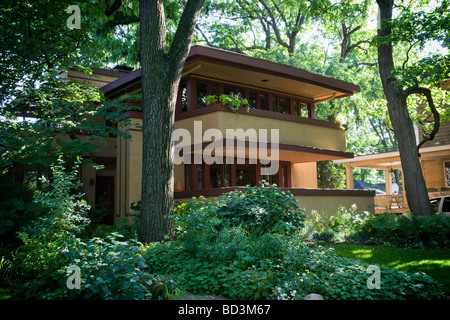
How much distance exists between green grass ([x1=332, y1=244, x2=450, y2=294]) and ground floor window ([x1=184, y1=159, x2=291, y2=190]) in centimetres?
692

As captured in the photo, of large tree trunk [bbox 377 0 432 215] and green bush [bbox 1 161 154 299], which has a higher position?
large tree trunk [bbox 377 0 432 215]

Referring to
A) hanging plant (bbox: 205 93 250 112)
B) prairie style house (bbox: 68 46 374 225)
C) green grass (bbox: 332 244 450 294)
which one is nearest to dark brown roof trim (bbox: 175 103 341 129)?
prairie style house (bbox: 68 46 374 225)

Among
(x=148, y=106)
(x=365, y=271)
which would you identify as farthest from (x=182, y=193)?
(x=365, y=271)

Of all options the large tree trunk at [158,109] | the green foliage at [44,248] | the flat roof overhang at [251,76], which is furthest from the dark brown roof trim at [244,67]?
the green foliage at [44,248]

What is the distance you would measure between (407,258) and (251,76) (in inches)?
394

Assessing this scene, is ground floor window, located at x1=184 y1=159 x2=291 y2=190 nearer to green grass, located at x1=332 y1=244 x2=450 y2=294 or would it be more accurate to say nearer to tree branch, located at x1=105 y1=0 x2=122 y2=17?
tree branch, located at x1=105 y1=0 x2=122 y2=17

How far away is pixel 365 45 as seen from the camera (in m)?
32.6

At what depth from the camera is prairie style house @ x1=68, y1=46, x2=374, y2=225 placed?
47.7 feet

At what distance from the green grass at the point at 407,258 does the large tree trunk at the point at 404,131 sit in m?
4.54

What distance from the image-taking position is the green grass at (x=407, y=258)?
7.84 meters

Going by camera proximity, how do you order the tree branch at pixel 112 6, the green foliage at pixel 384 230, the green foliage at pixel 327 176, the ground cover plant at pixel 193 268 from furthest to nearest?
the green foliage at pixel 327 176 < the tree branch at pixel 112 6 < the green foliage at pixel 384 230 < the ground cover plant at pixel 193 268

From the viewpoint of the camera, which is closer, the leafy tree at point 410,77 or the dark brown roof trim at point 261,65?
the dark brown roof trim at point 261,65

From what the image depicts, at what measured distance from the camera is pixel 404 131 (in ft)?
49.6

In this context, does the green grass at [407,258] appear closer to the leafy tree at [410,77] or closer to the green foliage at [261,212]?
the green foliage at [261,212]
